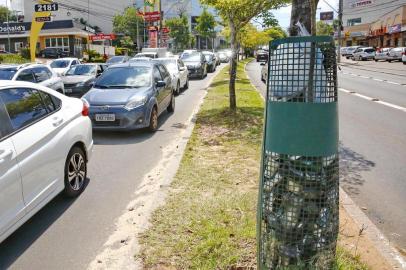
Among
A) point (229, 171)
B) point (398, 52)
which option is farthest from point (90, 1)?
point (229, 171)

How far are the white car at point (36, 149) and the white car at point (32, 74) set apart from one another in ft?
23.1

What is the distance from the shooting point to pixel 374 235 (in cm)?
412

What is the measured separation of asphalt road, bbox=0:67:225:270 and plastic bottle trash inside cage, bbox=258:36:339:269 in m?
1.87

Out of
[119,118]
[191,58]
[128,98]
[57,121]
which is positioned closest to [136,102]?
[128,98]

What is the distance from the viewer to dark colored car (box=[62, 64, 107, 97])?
15.7 m

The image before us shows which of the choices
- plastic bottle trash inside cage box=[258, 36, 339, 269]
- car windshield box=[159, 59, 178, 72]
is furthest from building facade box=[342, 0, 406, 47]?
plastic bottle trash inside cage box=[258, 36, 339, 269]

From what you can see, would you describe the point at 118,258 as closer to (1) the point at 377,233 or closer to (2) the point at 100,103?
(1) the point at 377,233

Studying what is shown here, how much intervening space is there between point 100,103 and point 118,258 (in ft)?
18.3

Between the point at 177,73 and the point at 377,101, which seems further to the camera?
the point at 177,73

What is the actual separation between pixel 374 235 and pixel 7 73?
35.7 ft

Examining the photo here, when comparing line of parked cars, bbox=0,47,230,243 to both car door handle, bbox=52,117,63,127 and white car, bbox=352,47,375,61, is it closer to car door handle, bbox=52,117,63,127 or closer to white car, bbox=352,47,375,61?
car door handle, bbox=52,117,63,127

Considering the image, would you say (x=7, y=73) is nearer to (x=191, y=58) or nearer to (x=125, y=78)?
(x=125, y=78)

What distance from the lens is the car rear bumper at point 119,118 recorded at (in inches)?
345

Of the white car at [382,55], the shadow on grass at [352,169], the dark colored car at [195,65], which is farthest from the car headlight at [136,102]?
the white car at [382,55]
